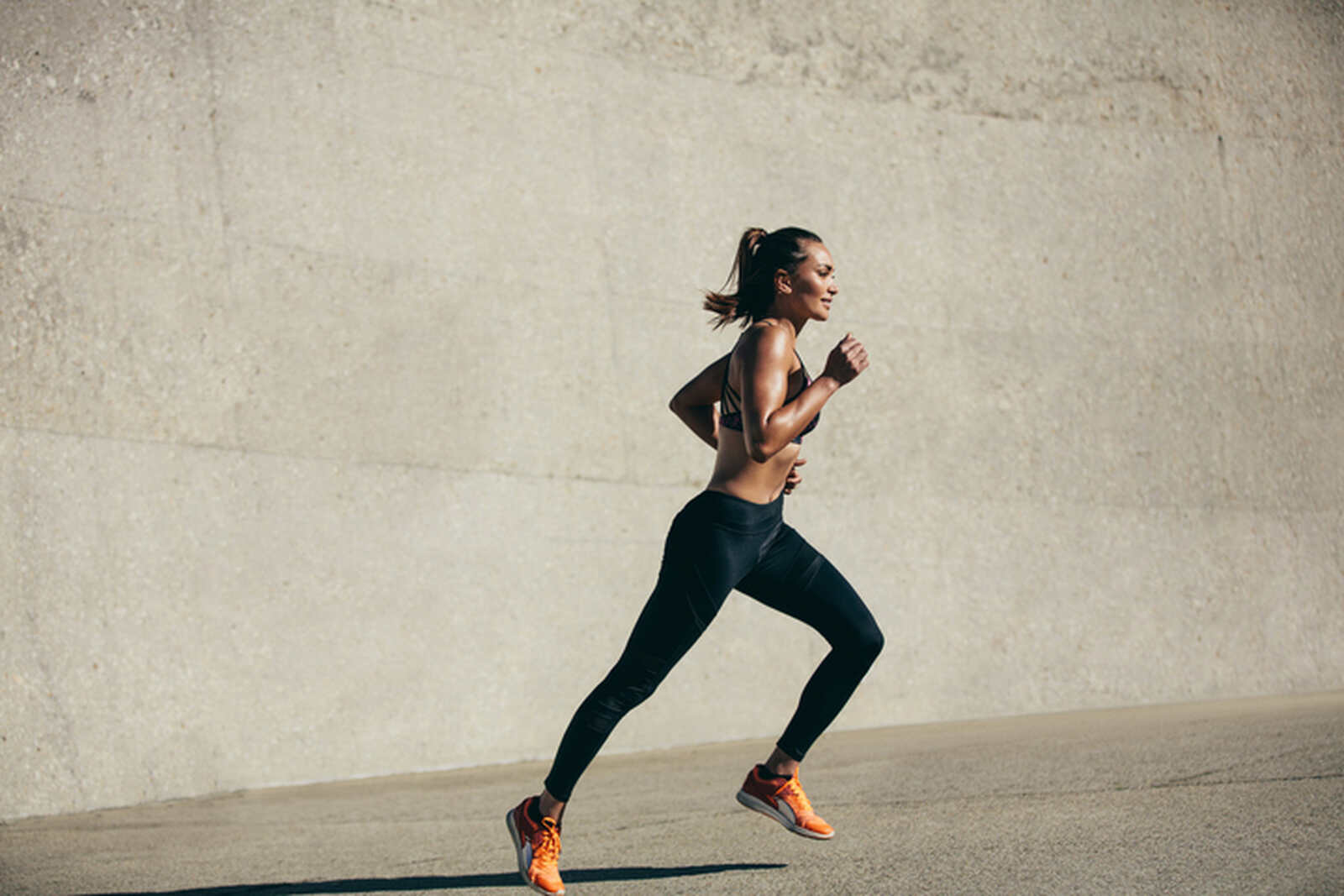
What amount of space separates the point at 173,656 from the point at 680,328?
344cm

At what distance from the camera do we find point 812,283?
3439 millimetres

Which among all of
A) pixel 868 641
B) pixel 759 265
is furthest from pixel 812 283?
pixel 868 641

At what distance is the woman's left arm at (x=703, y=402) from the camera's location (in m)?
3.74

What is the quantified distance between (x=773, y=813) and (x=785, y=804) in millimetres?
53

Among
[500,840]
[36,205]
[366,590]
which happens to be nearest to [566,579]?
[366,590]

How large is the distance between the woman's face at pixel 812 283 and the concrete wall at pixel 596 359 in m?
3.58

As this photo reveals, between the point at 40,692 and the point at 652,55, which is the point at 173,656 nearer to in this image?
the point at 40,692

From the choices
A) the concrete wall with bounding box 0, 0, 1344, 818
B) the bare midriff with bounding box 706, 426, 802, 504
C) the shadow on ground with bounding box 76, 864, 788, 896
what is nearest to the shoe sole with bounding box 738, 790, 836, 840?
the shadow on ground with bounding box 76, 864, 788, 896

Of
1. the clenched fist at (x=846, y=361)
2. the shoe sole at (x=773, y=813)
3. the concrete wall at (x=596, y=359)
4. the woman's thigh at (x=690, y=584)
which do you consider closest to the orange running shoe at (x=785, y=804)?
the shoe sole at (x=773, y=813)

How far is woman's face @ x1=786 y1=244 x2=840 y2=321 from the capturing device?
3439 mm

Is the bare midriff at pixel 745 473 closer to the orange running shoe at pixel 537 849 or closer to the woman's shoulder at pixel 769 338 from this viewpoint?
the woman's shoulder at pixel 769 338

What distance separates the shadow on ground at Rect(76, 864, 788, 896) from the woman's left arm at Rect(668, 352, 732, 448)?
1.29 meters

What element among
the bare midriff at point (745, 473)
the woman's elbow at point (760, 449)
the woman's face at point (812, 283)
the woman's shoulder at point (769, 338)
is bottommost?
the bare midriff at point (745, 473)

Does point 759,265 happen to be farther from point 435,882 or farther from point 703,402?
point 435,882
